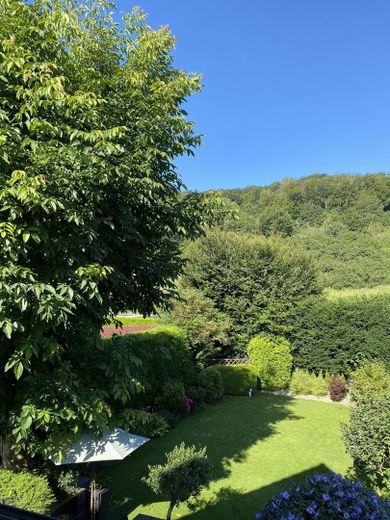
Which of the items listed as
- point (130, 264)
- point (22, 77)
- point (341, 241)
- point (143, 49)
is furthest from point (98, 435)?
point (341, 241)

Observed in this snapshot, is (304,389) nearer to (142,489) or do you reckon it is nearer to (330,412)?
(330,412)

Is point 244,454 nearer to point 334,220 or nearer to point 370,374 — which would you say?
point 370,374

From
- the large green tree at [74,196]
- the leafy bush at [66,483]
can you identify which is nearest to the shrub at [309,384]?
the leafy bush at [66,483]

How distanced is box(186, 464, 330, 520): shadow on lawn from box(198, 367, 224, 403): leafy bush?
20.8 feet

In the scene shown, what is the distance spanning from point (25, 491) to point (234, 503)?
4084 millimetres

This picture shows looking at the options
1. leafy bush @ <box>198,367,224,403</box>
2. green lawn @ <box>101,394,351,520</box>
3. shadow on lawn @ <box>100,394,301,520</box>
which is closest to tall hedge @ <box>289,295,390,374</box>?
green lawn @ <box>101,394,351,520</box>

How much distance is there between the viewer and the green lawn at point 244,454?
23.2 feet

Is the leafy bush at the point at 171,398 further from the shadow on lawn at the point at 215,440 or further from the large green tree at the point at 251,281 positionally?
the large green tree at the point at 251,281

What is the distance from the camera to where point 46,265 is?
405 centimetres

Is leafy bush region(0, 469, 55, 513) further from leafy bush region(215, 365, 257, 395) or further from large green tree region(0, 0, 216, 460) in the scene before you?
leafy bush region(215, 365, 257, 395)

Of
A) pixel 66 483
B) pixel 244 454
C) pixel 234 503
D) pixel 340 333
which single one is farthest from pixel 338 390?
pixel 66 483

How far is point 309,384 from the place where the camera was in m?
16.0

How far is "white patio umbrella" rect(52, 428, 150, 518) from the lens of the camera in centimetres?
486

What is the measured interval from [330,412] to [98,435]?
1109 cm
